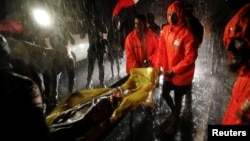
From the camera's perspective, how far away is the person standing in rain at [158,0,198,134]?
5.00m

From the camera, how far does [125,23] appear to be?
7.58m

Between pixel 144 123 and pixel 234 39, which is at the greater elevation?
pixel 234 39

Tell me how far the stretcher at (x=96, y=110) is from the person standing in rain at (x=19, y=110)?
824 mm

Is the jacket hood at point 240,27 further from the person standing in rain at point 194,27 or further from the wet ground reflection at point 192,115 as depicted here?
the wet ground reflection at point 192,115

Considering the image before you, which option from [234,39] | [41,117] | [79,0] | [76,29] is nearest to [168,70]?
[234,39]

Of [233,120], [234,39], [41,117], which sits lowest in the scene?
[233,120]

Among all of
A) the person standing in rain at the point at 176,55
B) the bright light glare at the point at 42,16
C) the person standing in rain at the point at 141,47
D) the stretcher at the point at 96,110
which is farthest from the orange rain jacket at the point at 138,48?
the bright light glare at the point at 42,16

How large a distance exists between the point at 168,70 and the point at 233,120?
186 cm

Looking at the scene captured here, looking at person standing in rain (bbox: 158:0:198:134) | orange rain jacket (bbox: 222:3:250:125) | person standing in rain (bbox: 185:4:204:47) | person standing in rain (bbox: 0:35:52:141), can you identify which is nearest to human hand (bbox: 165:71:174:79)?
person standing in rain (bbox: 158:0:198:134)

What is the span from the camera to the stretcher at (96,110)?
3.69 metres

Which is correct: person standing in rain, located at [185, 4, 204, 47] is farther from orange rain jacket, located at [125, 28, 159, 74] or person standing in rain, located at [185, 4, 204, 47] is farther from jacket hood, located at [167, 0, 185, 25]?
orange rain jacket, located at [125, 28, 159, 74]

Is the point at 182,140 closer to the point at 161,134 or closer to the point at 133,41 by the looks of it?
the point at 161,134

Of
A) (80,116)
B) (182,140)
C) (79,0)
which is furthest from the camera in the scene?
(79,0)

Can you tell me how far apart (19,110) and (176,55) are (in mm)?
3200
